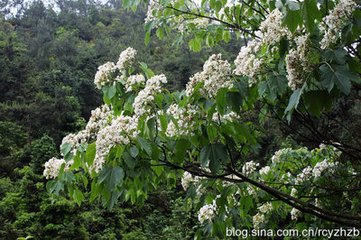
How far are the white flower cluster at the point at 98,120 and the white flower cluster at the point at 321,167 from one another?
130cm

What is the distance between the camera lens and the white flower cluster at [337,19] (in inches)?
43.5

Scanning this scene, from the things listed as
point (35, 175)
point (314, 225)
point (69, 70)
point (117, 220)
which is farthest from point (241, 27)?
point (69, 70)

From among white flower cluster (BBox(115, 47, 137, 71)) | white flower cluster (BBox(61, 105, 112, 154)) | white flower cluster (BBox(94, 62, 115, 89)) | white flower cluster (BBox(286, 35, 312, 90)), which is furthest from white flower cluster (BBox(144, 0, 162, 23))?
white flower cluster (BBox(286, 35, 312, 90))

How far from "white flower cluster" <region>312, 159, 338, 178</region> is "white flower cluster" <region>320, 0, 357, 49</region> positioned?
1.36m

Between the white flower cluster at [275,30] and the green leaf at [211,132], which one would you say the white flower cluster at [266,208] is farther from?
the white flower cluster at [275,30]

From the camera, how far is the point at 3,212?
28.6 feet

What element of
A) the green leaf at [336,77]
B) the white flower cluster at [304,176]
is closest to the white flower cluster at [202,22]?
the white flower cluster at [304,176]


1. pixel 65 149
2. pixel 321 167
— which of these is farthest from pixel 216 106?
pixel 321 167

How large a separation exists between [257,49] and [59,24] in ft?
87.6

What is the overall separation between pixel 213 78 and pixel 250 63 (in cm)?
15

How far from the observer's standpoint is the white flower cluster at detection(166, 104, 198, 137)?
1.42m

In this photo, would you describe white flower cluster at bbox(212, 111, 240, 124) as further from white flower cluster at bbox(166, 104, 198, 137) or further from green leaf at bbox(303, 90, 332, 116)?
green leaf at bbox(303, 90, 332, 116)

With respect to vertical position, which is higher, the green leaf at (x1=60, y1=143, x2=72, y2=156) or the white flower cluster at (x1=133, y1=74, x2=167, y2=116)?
the white flower cluster at (x1=133, y1=74, x2=167, y2=116)

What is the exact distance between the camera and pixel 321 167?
2371 millimetres
